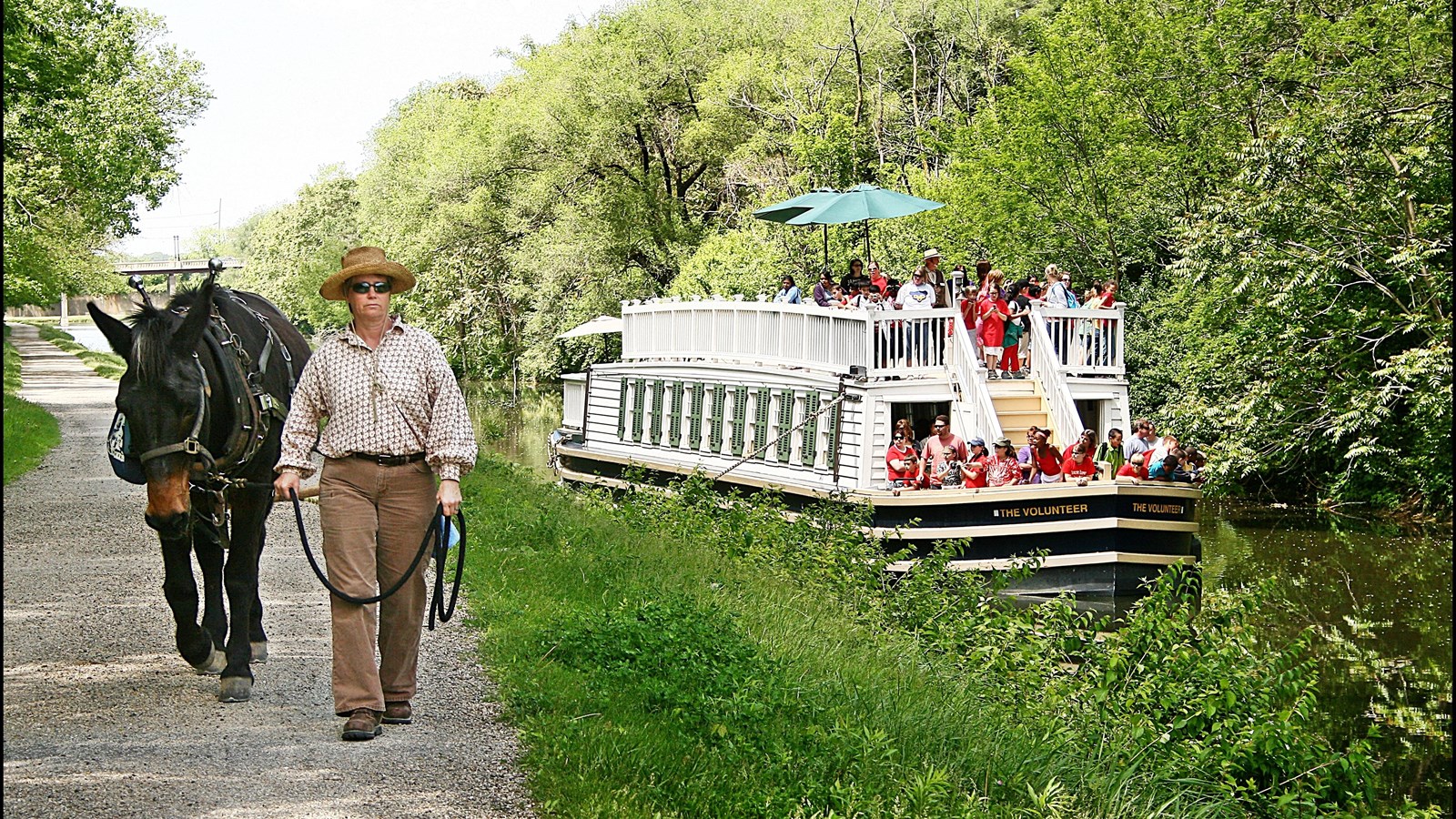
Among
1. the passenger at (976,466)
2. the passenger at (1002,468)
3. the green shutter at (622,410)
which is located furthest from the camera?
the green shutter at (622,410)

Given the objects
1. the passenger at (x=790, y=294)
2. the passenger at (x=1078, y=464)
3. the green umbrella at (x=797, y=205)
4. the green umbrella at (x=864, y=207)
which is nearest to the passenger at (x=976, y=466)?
the passenger at (x=1078, y=464)

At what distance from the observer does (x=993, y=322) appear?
20.9 metres

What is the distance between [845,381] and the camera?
A: 20.6 m

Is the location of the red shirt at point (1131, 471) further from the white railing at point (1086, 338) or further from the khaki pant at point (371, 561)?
the khaki pant at point (371, 561)

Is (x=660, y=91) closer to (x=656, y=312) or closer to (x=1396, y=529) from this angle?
(x=656, y=312)

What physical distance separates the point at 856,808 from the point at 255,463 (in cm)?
394

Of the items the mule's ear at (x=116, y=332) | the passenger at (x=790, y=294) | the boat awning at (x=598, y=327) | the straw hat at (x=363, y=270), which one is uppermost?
the passenger at (x=790, y=294)

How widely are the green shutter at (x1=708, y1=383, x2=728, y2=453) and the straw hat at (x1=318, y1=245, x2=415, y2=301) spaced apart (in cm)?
1673

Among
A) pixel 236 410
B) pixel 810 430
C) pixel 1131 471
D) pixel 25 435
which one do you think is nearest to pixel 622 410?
pixel 810 430

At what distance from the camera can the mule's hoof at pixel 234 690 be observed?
7.54 meters

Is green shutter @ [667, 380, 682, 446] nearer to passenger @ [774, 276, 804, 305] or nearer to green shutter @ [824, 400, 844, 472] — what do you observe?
passenger @ [774, 276, 804, 305]

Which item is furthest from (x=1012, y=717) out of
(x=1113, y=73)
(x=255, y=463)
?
(x=1113, y=73)

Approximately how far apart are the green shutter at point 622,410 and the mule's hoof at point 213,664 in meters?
18.7

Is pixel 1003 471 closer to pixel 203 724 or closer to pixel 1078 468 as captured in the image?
pixel 1078 468
